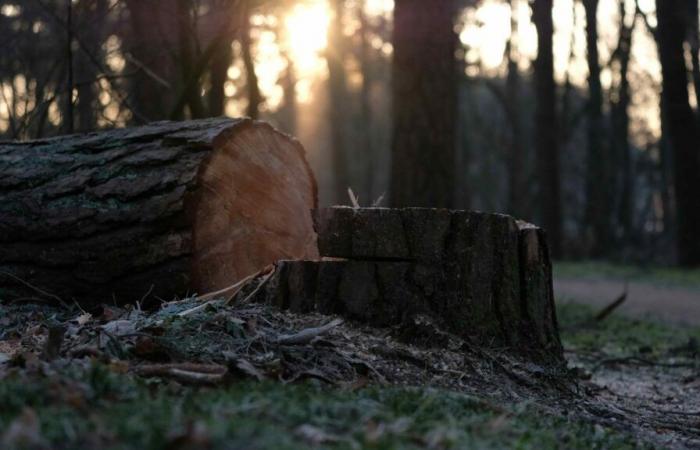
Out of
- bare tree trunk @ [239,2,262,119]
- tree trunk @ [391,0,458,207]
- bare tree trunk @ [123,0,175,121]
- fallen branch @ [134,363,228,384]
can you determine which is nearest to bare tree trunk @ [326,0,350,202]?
bare tree trunk @ [123,0,175,121]

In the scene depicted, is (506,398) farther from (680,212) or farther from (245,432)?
(680,212)

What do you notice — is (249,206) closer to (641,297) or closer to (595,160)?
(641,297)

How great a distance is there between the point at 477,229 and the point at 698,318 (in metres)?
6.61

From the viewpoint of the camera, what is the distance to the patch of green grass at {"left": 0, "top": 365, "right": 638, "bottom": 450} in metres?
2.35

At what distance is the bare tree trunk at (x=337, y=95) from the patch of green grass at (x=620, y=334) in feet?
45.8

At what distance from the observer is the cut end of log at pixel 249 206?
16.4 ft

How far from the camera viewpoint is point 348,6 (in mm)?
28047

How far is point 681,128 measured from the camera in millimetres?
17922

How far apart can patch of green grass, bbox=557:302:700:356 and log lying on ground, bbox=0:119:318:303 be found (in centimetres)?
347

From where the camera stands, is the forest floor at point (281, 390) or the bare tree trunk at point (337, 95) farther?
the bare tree trunk at point (337, 95)

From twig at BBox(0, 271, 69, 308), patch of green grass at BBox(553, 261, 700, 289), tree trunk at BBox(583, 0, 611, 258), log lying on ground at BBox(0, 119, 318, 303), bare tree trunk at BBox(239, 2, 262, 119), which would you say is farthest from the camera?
tree trunk at BBox(583, 0, 611, 258)

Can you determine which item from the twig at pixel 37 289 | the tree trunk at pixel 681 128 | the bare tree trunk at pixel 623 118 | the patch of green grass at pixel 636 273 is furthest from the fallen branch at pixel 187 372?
the bare tree trunk at pixel 623 118

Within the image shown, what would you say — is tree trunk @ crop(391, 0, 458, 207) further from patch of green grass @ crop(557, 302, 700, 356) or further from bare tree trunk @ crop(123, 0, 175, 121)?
bare tree trunk @ crop(123, 0, 175, 121)

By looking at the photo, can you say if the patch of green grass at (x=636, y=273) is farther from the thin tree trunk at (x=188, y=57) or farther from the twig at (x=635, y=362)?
the thin tree trunk at (x=188, y=57)
